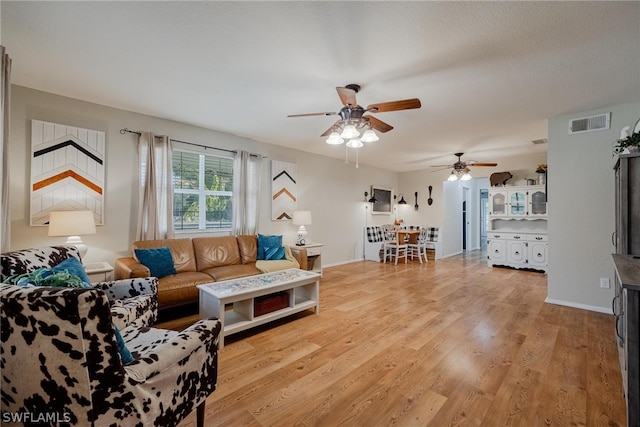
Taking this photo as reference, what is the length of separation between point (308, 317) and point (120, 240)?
2.59 metres

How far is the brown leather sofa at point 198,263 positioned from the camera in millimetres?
2941

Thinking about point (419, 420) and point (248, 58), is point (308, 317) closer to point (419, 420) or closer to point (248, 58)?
point (419, 420)

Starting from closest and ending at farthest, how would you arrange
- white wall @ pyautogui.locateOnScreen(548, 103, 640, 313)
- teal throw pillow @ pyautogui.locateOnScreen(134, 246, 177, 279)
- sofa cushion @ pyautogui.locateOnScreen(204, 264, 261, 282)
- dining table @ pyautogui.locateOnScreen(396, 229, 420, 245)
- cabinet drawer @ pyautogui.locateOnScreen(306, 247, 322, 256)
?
teal throw pillow @ pyautogui.locateOnScreen(134, 246, 177, 279) < white wall @ pyautogui.locateOnScreen(548, 103, 640, 313) < sofa cushion @ pyautogui.locateOnScreen(204, 264, 261, 282) < cabinet drawer @ pyautogui.locateOnScreen(306, 247, 322, 256) < dining table @ pyautogui.locateOnScreen(396, 229, 420, 245)

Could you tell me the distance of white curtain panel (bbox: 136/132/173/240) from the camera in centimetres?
359

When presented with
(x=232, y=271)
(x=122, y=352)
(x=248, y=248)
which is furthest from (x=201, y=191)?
(x=122, y=352)

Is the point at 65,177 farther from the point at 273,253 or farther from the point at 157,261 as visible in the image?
the point at 273,253

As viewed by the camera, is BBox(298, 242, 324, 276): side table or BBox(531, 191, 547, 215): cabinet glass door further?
BBox(531, 191, 547, 215): cabinet glass door

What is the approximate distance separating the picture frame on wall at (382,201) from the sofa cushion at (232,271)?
4421 mm

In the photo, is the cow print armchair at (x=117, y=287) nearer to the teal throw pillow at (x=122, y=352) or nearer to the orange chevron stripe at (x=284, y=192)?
the teal throw pillow at (x=122, y=352)

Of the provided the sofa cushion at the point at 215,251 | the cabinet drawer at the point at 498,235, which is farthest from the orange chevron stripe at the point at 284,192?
the cabinet drawer at the point at 498,235

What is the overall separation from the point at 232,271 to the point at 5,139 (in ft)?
7.80

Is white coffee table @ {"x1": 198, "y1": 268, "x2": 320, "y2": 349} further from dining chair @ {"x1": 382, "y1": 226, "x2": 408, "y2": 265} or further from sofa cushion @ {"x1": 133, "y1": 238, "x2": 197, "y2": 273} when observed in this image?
dining chair @ {"x1": 382, "y1": 226, "x2": 408, "y2": 265}

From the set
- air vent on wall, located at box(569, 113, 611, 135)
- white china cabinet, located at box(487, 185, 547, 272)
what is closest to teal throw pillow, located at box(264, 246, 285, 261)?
air vent on wall, located at box(569, 113, 611, 135)

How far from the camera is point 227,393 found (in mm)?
1851
